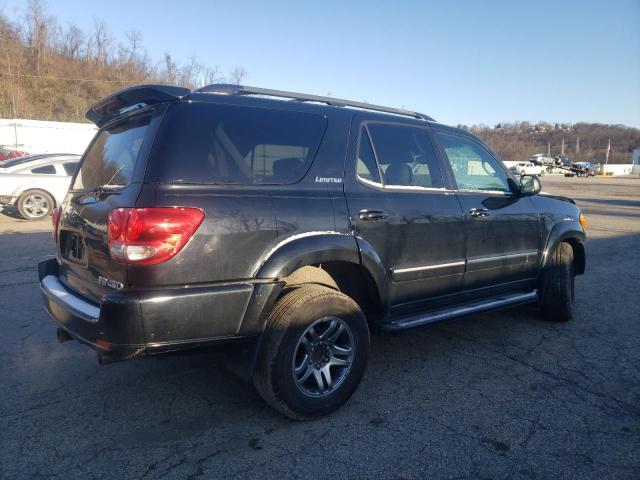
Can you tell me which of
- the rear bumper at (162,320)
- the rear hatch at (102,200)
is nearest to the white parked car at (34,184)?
the rear hatch at (102,200)

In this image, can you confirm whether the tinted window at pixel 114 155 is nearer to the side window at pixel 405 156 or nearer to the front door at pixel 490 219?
the side window at pixel 405 156

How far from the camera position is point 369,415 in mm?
3068

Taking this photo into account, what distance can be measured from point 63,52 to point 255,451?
66951 millimetres

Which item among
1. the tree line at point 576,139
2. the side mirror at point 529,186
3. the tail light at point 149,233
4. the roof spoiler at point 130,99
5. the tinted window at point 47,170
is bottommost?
the tail light at point 149,233

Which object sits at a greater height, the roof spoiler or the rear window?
the roof spoiler

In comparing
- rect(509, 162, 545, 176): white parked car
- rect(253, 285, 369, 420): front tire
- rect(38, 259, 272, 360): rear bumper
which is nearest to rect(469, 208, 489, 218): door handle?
rect(253, 285, 369, 420): front tire

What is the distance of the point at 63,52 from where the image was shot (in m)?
57.3

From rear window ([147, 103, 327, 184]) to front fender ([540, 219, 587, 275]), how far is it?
9.44 feet

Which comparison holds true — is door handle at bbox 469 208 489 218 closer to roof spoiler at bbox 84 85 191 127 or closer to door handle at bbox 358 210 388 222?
door handle at bbox 358 210 388 222

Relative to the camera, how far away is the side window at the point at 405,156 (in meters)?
3.51

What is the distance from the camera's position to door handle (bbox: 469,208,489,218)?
3.96m

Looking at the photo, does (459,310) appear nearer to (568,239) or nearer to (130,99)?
(568,239)

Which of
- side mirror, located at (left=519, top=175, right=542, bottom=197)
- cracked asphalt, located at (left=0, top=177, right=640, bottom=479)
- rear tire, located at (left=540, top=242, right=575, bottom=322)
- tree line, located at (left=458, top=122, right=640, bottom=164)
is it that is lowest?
cracked asphalt, located at (left=0, top=177, right=640, bottom=479)

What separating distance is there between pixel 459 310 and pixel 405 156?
1311 mm
